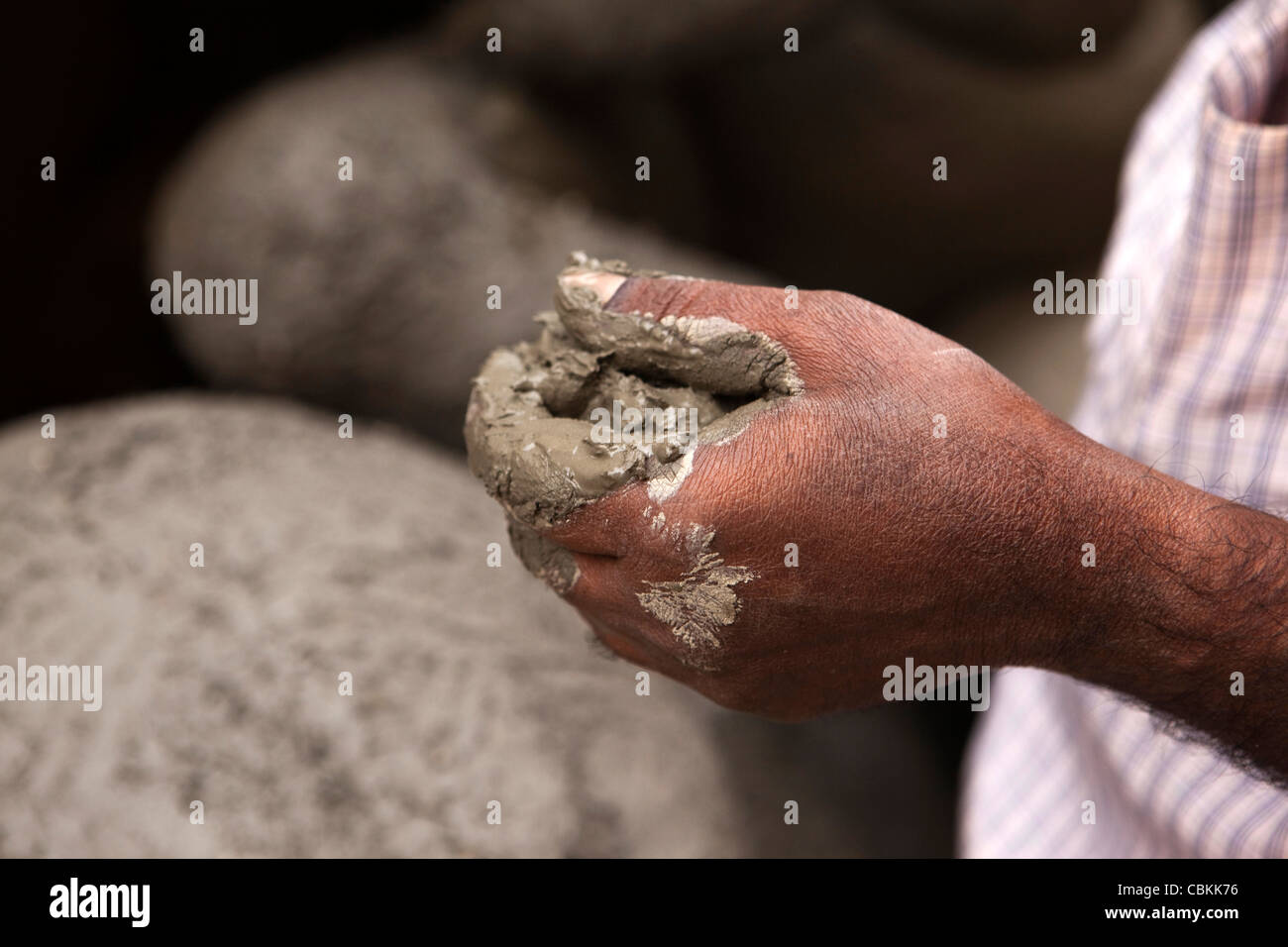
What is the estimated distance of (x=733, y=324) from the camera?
77cm

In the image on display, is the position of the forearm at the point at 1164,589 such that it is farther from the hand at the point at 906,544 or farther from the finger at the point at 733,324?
the finger at the point at 733,324

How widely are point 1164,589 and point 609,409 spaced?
1.48 ft

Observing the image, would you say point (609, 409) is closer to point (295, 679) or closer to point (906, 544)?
point (906, 544)

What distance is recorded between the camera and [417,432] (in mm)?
1807

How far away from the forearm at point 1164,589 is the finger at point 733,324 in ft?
0.65

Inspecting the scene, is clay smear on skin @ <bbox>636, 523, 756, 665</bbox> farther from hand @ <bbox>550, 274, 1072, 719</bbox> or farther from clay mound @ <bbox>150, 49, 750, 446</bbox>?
clay mound @ <bbox>150, 49, 750, 446</bbox>

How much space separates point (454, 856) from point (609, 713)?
0.27 meters

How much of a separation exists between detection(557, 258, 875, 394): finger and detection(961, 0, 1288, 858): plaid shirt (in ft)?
1.44

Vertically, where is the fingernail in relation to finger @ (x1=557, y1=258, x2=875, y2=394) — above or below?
above

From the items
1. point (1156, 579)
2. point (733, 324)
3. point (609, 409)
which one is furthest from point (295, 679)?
point (1156, 579)

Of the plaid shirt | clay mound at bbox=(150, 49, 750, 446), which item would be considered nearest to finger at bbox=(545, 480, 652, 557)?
the plaid shirt

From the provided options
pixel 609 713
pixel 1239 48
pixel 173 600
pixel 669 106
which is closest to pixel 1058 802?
pixel 609 713

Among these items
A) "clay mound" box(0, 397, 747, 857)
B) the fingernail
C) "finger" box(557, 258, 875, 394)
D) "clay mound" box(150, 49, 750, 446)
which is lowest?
"clay mound" box(0, 397, 747, 857)

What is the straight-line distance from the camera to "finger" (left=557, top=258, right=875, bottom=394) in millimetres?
766
